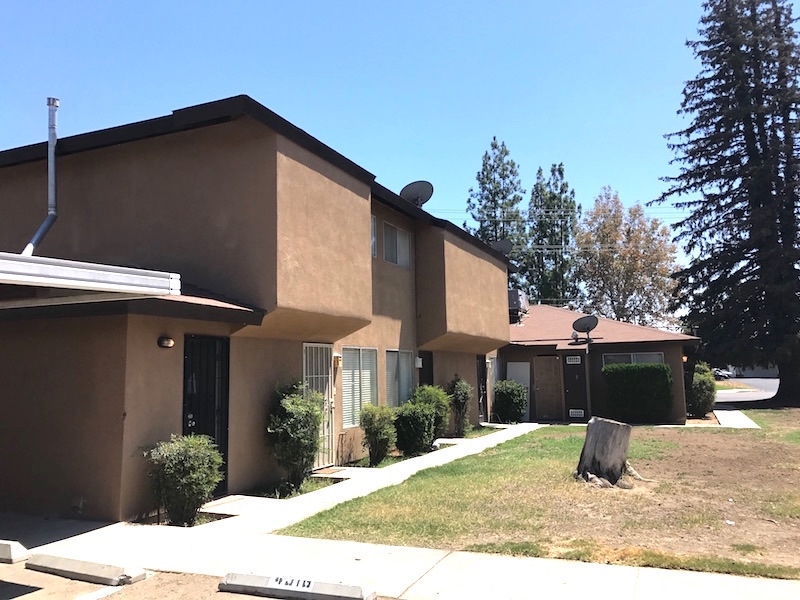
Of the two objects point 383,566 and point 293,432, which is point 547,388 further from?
point 383,566

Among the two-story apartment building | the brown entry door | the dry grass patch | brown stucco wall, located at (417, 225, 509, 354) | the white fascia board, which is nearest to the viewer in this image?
the white fascia board

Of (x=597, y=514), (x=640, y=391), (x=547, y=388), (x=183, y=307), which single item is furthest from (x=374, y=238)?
(x=547, y=388)

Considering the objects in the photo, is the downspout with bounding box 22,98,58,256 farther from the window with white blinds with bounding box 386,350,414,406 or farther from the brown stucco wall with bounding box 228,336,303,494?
the window with white blinds with bounding box 386,350,414,406

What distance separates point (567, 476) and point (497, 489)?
1611 millimetres

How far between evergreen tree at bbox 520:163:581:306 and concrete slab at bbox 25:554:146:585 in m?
43.4

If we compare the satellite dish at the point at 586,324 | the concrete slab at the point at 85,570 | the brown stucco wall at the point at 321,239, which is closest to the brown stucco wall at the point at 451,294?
the brown stucco wall at the point at 321,239

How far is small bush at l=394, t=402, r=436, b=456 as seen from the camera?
14.9 metres

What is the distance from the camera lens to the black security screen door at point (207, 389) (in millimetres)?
9414

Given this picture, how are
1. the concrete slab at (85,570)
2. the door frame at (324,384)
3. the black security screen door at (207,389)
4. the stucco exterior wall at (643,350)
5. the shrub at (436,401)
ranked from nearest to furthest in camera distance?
the concrete slab at (85,570), the black security screen door at (207,389), the door frame at (324,384), the shrub at (436,401), the stucco exterior wall at (643,350)

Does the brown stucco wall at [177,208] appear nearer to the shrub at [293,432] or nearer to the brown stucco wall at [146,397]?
the brown stucco wall at [146,397]

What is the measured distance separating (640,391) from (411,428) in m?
11.0

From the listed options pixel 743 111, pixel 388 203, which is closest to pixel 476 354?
pixel 388 203

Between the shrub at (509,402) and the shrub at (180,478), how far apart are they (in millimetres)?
16131

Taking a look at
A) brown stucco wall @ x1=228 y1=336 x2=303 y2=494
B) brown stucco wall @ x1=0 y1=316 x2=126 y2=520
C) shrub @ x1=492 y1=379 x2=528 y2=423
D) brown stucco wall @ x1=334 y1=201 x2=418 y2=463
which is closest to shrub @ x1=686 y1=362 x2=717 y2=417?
shrub @ x1=492 y1=379 x2=528 y2=423
